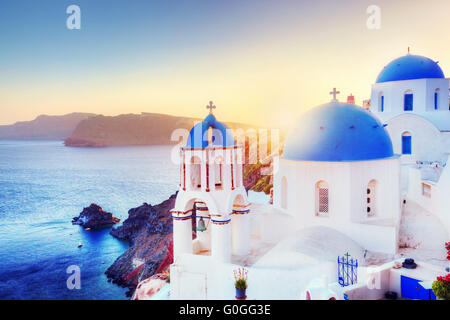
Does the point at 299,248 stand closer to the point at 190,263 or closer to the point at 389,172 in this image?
the point at 190,263

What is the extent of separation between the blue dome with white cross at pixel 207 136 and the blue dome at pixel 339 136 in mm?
3284

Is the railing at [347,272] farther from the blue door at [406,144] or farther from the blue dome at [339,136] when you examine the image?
the blue door at [406,144]

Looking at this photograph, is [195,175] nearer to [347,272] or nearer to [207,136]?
[207,136]

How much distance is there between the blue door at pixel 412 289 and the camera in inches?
277

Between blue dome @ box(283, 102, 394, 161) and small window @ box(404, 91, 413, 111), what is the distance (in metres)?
9.74

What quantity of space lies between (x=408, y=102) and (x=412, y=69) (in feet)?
6.28

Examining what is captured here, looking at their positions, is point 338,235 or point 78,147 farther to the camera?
point 78,147

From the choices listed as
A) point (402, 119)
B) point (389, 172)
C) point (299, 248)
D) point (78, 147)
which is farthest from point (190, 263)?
point (78, 147)

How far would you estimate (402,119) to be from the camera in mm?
18094

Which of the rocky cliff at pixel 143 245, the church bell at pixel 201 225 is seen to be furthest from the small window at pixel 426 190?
the rocky cliff at pixel 143 245

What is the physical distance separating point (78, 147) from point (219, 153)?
310 ft

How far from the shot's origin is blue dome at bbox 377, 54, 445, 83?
19.2 metres

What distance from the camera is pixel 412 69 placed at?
19.4 m

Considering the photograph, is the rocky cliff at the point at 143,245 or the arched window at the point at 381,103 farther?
the rocky cliff at the point at 143,245
